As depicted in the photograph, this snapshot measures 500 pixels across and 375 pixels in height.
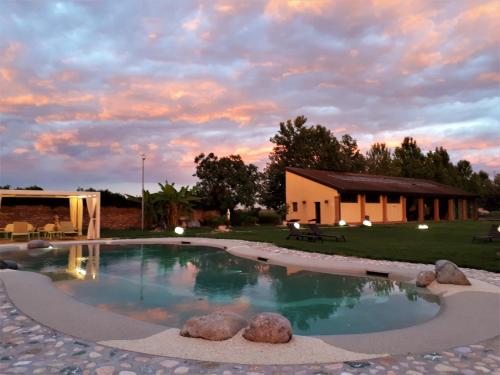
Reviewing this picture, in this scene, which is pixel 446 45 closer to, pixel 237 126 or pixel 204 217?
pixel 237 126

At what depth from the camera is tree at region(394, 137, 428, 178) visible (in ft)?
196

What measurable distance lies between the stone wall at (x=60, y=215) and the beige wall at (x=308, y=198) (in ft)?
45.2

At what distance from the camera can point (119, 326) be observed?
536 centimetres

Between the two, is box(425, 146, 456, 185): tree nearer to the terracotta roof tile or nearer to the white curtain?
the terracotta roof tile

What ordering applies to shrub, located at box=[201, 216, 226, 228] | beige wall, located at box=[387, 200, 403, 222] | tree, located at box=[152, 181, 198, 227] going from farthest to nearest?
1. beige wall, located at box=[387, 200, 403, 222]
2. shrub, located at box=[201, 216, 226, 228]
3. tree, located at box=[152, 181, 198, 227]

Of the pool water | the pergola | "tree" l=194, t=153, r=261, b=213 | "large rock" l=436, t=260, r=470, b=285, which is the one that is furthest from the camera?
"tree" l=194, t=153, r=261, b=213

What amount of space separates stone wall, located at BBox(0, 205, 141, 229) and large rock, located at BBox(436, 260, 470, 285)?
79.3ft

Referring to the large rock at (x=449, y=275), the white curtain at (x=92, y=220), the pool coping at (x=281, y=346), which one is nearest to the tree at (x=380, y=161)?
the white curtain at (x=92, y=220)

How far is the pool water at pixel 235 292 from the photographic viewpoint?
23.6ft

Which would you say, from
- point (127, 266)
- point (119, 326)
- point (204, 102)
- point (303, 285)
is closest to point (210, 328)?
point (119, 326)

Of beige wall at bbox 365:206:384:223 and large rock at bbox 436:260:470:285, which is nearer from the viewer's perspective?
large rock at bbox 436:260:470:285

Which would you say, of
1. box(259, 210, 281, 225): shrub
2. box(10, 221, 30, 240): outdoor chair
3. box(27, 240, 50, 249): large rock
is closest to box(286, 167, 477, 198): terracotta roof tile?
box(259, 210, 281, 225): shrub

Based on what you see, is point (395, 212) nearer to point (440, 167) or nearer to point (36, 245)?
point (36, 245)

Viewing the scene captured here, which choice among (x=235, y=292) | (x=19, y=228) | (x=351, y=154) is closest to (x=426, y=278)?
(x=235, y=292)
